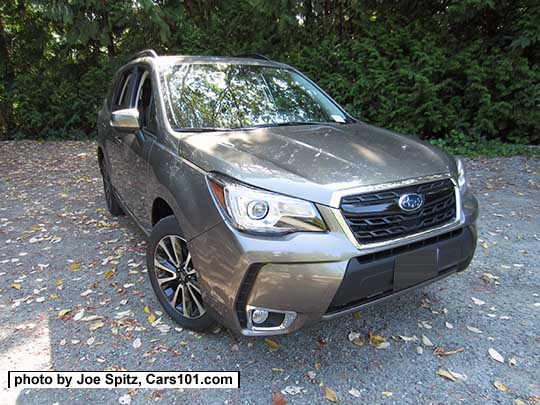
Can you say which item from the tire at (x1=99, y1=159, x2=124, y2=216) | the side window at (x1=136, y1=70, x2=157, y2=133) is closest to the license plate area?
the side window at (x1=136, y1=70, x2=157, y2=133)

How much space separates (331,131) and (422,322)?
144 centimetres

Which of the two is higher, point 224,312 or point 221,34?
point 221,34

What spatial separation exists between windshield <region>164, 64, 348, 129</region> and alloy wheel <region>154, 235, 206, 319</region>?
0.80 m

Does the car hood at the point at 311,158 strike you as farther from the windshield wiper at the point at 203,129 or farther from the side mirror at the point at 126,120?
the side mirror at the point at 126,120

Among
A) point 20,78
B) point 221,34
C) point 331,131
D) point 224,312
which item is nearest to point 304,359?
point 224,312

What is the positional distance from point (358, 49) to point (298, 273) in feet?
22.8

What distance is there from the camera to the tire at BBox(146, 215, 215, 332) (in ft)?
7.84

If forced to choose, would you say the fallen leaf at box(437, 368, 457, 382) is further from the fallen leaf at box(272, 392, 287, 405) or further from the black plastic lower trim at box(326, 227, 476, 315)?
the fallen leaf at box(272, 392, 287, 405)

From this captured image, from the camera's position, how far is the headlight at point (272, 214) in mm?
1879

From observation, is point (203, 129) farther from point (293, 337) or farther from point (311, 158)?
point (293, 337)

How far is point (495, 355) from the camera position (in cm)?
227

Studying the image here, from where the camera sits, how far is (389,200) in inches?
78.4

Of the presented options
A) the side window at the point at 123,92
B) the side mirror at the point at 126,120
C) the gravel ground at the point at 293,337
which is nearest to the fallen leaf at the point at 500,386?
the gravel ground at the point at 293,337

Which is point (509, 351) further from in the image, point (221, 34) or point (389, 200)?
A: point (221, 34)
